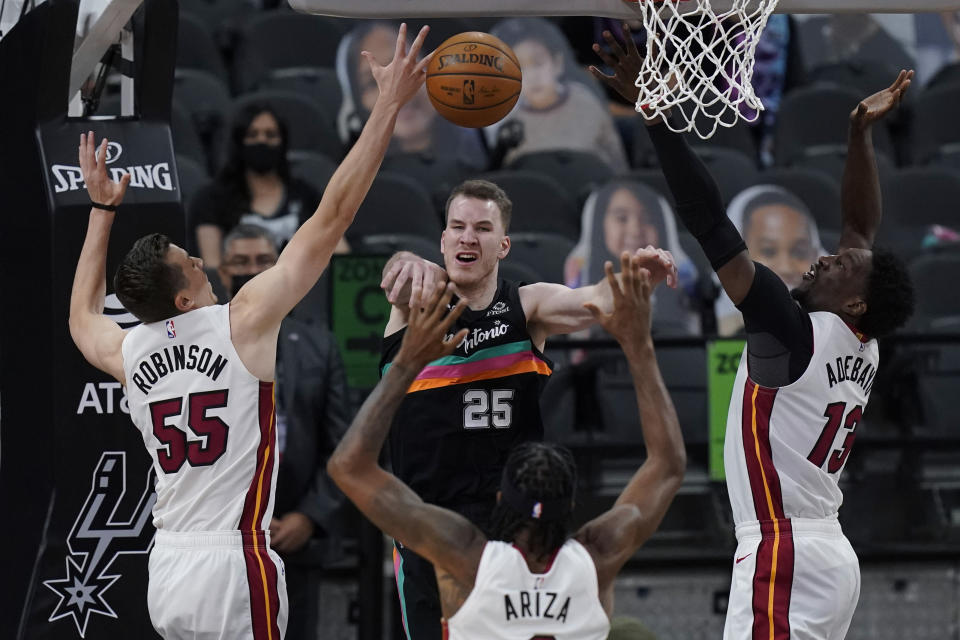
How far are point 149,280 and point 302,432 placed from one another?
1967 millimetres

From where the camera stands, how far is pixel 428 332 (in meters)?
3.82

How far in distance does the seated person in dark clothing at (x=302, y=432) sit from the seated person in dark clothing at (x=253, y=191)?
1.12m

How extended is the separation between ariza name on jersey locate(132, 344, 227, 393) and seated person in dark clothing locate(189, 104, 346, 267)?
313 centimetres

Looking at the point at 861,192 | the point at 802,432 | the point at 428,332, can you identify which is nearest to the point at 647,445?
the point at 428,332

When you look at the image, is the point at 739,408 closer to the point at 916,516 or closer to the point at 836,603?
the point at 836,603

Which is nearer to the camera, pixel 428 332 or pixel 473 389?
pixel 428 332

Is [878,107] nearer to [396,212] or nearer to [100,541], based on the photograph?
[100,541]

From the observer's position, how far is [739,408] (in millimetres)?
5109

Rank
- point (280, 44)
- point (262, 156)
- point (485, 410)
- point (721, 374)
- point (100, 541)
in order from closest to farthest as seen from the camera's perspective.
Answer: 1. point (485, 410)
2. point (100, 541)
3. point (721, 374)
4. point (262, 156)
5. point (280, 44)

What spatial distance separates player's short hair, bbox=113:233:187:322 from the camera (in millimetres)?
4746

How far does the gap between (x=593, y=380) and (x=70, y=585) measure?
125 inches

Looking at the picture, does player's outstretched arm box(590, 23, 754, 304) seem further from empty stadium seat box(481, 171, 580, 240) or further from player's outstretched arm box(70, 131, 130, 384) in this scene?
empty stadium seat box(481, 171, 580, 240)

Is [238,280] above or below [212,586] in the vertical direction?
above

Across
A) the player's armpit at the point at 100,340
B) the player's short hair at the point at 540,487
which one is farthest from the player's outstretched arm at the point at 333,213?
the player's short hair at the point at 540,487
